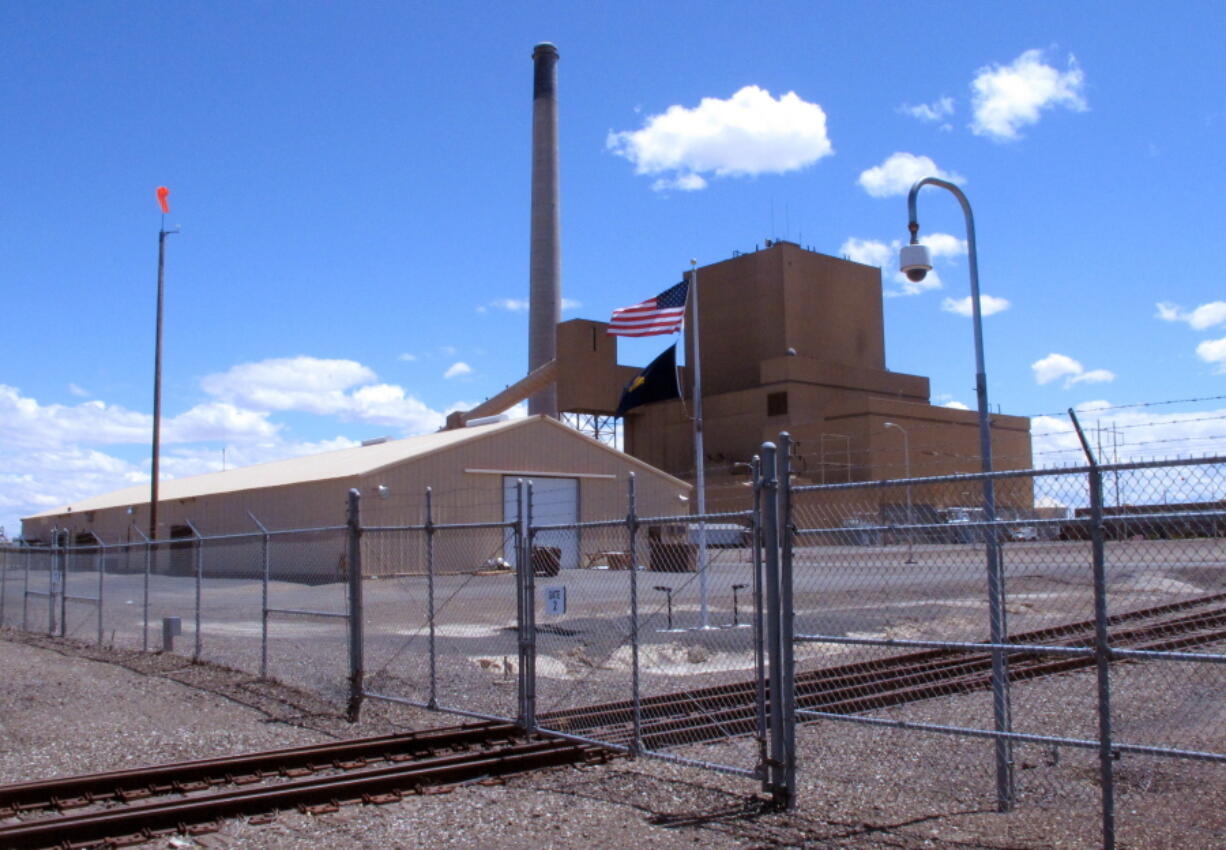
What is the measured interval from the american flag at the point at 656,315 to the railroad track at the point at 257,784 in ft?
40.7

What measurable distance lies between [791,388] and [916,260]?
58005mm

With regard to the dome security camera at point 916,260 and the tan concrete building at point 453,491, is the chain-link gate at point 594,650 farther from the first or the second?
the tan concrete building at point 453,491

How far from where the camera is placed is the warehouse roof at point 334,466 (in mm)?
37375

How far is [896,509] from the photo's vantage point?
116ft

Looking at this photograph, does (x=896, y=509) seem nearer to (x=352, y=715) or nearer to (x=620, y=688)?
(x=620, y=688)

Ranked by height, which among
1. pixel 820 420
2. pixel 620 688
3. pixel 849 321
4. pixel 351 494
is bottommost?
pixel 620 688

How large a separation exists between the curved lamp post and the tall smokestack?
56888 mm

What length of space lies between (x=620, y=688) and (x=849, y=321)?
66906 mm

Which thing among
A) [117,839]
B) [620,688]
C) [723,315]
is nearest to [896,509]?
[620,688]

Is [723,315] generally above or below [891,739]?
above

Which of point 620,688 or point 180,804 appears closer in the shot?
Result: point 180,804

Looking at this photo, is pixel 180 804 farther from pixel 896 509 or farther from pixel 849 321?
pixel 849 321

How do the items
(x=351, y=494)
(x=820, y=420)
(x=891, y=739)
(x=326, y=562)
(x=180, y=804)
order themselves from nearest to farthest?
(x=180, y=804) → (x=891, y=739) → (x=351, y=494) → (x=326, y=562) → (x=820, y=420)

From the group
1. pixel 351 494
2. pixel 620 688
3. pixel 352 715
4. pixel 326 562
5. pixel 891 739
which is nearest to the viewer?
pixel 891 739
